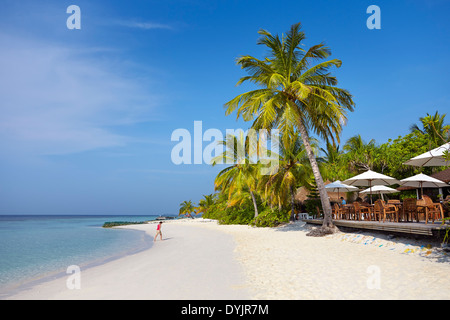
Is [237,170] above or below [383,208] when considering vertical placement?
above

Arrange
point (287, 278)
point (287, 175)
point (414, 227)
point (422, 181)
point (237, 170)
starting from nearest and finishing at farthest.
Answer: point (287, 278)
point (414, 227)
point (422, 181)
point (287, 175)
point (237, 170)

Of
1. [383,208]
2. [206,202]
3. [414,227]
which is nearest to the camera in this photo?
[414,227]

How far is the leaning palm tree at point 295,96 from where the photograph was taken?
1359cm

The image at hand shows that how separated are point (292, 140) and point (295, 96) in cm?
277

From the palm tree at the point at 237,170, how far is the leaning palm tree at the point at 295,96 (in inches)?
415

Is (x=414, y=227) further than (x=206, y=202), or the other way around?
(x=206, y=202)

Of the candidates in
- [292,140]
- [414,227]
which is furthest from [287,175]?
[414,227]

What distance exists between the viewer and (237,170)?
26.3 metres

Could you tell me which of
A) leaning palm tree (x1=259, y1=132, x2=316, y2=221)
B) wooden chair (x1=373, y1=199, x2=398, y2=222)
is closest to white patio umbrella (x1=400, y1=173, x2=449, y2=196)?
wooden chair (x1=373, y1=199, x2=398, y2=222)

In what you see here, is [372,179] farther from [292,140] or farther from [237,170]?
[237,170]

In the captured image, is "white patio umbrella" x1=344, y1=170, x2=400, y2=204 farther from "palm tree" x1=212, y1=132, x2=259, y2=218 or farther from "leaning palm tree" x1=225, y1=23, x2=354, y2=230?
"palm tree" x1=212, y1=132, x2=259, y2=218

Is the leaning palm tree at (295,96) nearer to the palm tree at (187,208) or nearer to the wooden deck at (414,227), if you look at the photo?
the wooden deck at (414,227)

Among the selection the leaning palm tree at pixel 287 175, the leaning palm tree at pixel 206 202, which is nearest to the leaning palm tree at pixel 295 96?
the leaning palm tree at pixel 287 175
